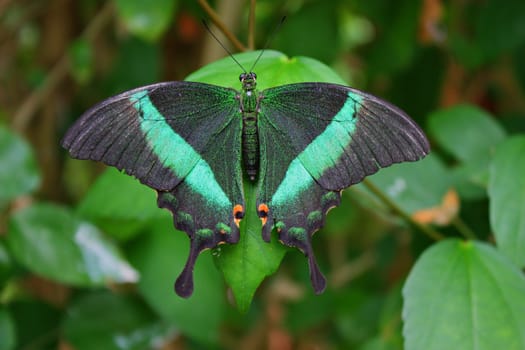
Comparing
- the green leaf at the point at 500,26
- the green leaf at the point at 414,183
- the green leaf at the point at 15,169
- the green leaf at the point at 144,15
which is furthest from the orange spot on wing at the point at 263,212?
the green leaf at the point at 500,26

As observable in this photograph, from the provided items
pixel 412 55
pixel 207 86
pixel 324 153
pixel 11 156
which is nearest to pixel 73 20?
pixel 11 156

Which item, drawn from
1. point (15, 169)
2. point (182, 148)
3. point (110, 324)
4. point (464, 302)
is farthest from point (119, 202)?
point (464, 302)

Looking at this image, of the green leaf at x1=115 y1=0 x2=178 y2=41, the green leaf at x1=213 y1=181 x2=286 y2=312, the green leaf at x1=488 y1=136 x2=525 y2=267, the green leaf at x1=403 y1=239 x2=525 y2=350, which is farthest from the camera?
the green leaf at x1=115 y1=0 x2=178 y2=41

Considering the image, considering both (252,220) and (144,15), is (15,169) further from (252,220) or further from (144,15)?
(252,220)

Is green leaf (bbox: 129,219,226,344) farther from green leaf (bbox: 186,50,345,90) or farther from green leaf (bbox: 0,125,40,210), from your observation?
green leaf (bbox: 186,50,345,90)

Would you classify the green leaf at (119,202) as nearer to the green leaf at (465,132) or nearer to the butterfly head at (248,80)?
the butterfly head at (248,80)

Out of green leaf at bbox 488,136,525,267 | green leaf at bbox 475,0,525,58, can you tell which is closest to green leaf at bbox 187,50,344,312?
green leaf at bbox 488,136,525,267
